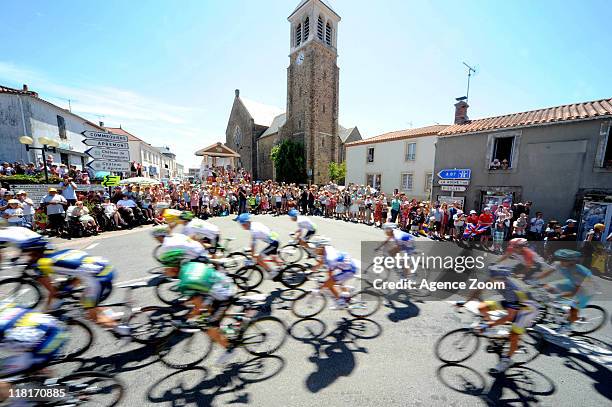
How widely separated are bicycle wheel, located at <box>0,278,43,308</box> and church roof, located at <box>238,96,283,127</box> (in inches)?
1531

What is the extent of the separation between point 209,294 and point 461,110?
17967 mm

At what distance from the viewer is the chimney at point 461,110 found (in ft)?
50.3

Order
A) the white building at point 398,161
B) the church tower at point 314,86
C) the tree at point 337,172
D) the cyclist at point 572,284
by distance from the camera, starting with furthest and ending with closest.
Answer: the tree at point 337,172 → the church tower at point 314,86 → the white building at point 398,161 → the cyclist at point 572,284

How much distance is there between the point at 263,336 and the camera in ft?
12.0

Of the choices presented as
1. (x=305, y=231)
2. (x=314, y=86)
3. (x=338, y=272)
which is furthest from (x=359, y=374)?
(x=314, y=86)

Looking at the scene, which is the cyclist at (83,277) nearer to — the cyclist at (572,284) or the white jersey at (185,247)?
the white jersey at (185,247)

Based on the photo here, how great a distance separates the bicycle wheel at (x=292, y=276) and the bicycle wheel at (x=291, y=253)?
2.18 ft

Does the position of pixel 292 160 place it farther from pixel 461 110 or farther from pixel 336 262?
pixel 336 262

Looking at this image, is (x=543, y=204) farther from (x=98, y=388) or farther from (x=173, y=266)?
(x=98, y=388)

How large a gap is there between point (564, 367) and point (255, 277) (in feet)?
17.1

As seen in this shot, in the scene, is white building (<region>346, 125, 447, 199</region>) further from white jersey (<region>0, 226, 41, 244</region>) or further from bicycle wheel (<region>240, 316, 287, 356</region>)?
white jersey (<region>0, 226, 41, 244</region>)

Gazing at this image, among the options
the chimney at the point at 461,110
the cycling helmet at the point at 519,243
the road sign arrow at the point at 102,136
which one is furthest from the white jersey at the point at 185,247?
the chimney at the point at 461,110

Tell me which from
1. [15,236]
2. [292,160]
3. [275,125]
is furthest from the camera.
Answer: [275,125]

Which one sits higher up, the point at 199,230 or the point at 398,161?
the point at 398,161
